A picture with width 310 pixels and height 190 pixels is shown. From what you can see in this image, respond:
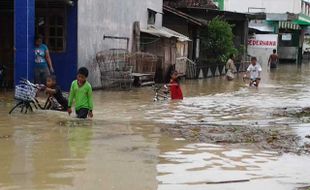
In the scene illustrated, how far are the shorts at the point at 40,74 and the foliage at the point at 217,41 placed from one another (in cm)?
1638

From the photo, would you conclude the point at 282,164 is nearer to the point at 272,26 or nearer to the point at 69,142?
the point at 69,142

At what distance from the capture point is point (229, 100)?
1742cm

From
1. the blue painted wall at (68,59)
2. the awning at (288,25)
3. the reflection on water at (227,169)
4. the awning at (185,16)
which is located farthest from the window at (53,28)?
the awning at (288,25)

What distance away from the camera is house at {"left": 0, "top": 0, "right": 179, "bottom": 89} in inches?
580

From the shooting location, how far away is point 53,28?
17609 millimetres

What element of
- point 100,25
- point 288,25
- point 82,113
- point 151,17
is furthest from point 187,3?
point 82,113

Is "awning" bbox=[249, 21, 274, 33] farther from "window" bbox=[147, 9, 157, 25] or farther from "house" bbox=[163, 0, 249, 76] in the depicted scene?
"window" bbox=[147, 9, 157, 25]

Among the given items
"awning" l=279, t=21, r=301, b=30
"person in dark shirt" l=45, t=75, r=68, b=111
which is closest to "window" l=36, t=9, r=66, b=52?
"person in dark shirt" l=45, t=75, r=68, b=111

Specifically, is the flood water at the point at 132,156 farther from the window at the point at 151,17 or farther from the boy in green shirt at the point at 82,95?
the window at the point at 151,17

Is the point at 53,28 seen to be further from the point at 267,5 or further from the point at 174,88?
the point at 267,5

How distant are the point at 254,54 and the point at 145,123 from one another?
117 feet

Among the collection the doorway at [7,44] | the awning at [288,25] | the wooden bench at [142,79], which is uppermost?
the awning at [288,25]

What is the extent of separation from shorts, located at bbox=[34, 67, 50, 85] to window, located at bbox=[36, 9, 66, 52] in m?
2.56

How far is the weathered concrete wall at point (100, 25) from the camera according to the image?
18.2 metres
